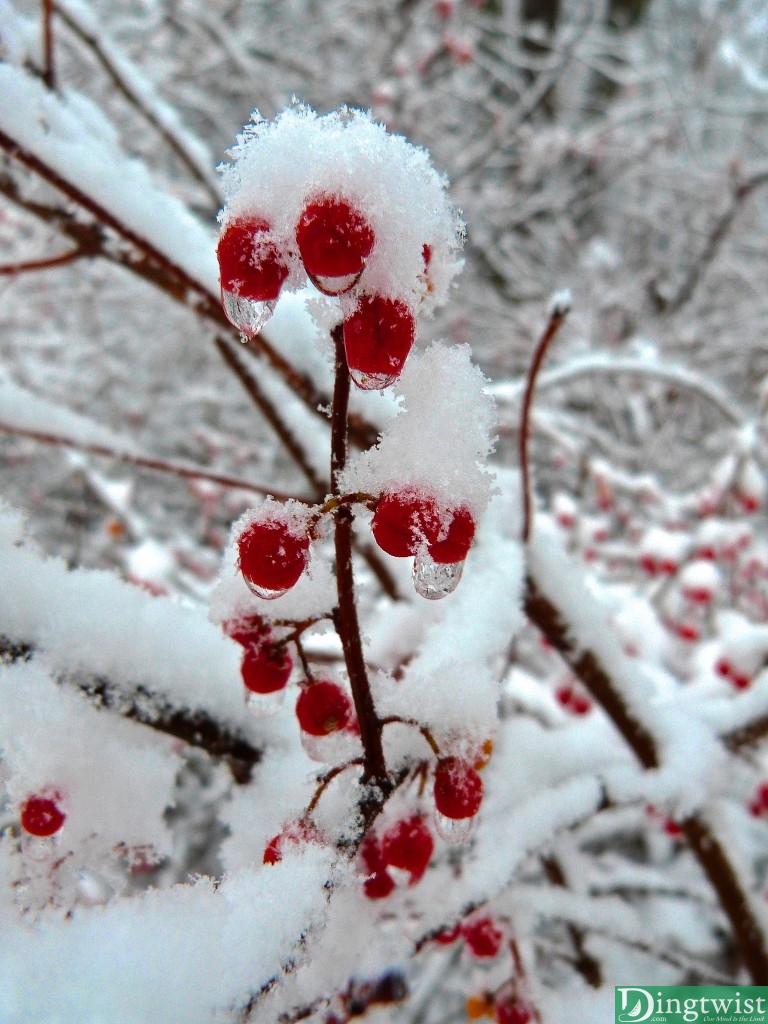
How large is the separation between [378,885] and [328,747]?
193 millimetres

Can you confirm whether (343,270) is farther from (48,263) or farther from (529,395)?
(48,263)

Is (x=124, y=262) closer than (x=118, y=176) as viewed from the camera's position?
No

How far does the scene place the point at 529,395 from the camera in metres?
1.10

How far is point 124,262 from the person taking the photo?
1.33m

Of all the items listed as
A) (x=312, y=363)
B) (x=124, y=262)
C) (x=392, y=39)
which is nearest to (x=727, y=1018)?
(x=312, y=363)

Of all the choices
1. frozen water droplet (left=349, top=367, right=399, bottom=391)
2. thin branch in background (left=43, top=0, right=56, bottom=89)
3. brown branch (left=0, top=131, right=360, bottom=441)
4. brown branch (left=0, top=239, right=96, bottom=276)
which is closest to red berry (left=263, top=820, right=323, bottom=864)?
frozen water droplet (left=349, top=367, right=399, bottom=391)

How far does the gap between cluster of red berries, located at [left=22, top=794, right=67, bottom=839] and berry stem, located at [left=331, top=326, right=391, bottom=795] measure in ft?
1.02

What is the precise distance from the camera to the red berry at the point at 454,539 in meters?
0.53

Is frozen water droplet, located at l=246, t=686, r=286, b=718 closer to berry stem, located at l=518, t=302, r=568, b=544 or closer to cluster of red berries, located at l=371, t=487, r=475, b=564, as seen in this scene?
cluster of red berries, located at l=371, t=487, r=475, b=564

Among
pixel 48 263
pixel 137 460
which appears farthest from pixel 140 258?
pixel 137 460

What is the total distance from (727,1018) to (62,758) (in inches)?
57.6

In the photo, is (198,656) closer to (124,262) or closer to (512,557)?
(512,557)

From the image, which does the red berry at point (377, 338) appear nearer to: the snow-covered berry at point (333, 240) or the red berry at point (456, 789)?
the snow-covered berry at point (333, 240)

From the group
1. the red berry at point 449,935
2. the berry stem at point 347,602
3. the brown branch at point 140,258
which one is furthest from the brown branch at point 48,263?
the red berry at point 449,935
